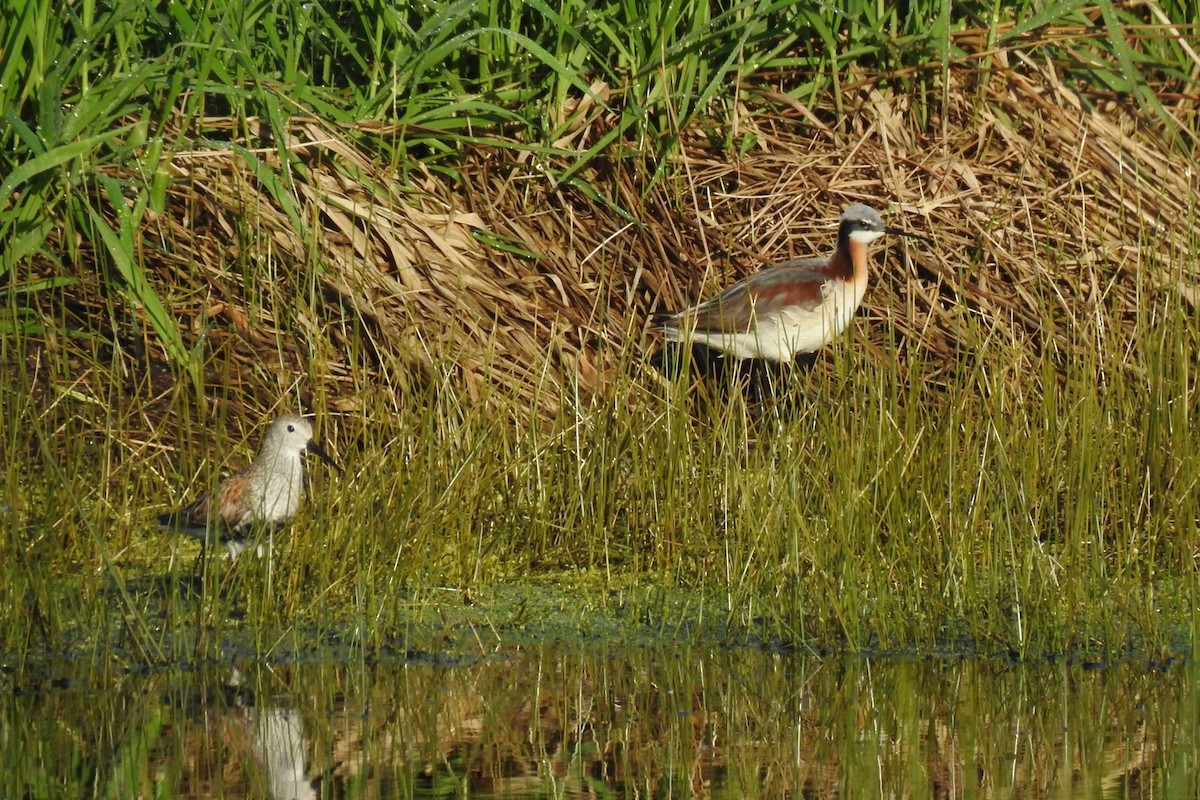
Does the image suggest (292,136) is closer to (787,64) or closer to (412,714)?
(787,64)

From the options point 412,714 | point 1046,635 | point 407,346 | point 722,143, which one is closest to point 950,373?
point 722,143

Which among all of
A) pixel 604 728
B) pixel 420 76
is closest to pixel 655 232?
pixel 420 76

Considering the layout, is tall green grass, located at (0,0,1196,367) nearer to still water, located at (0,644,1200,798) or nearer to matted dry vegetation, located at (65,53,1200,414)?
matted dry vegetation, located at (65,53,1200,414)

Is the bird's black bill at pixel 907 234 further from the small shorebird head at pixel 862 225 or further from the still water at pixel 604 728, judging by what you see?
the still water at pixel 604 728

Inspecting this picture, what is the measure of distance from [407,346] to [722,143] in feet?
7.03

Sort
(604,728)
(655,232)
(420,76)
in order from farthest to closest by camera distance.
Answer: (655,232)
(420,76)
(604,728)

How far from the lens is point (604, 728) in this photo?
13.9 feet

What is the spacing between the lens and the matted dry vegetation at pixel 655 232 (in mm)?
7281

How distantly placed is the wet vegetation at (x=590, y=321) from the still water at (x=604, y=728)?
0.59ft

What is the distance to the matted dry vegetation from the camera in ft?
23.9

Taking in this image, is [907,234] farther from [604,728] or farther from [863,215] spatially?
[604,728]

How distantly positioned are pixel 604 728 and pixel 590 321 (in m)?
3.48

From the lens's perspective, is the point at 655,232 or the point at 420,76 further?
the point at 655,232

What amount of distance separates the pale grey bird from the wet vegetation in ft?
0.49
